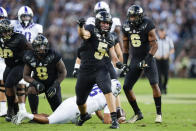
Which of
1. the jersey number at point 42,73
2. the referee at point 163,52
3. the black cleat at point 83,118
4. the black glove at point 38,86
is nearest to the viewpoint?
the black cleat at point 83,118

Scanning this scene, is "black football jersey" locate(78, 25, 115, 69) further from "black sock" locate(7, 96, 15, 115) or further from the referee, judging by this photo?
the referee

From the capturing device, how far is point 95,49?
812cm

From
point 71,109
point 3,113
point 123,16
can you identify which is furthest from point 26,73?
point 123,16

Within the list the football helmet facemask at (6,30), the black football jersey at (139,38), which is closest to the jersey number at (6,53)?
the football helmet facemask at (6,30)

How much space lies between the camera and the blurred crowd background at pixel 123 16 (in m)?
24.7

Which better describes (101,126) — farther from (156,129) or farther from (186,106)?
(186,106)

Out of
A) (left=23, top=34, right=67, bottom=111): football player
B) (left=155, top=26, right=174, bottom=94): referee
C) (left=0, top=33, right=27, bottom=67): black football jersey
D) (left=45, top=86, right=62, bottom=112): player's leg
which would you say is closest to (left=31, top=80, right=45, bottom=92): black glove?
(left=23, top=34, right=67, bottom=111): football player

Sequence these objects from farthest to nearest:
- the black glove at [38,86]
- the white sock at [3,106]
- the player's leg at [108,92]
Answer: the white sock at [3,106] < the black glove at [38,86] < the player's leg at [108,92]

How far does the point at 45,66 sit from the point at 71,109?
2.83ft

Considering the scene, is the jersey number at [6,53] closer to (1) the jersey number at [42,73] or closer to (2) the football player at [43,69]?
(2) the football player at [43,69]

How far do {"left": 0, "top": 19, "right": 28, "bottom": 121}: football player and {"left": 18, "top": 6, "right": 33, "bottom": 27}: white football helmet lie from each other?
5.76 ft

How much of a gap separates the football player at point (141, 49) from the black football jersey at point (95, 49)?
1.06m

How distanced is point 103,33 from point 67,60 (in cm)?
1704

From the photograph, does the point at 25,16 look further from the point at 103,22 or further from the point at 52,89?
the point at 103,22
